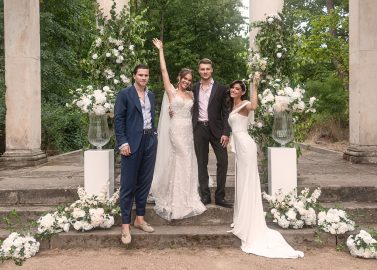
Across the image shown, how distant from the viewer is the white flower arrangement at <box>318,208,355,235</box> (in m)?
5.32

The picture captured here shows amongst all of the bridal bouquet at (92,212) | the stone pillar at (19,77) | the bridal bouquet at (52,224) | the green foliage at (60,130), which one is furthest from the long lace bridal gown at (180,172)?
the green foliage at (60,130)

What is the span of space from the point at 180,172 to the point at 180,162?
0.14 m

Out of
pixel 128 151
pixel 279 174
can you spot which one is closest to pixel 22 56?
pixel 128 151

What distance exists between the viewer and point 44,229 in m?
5.25

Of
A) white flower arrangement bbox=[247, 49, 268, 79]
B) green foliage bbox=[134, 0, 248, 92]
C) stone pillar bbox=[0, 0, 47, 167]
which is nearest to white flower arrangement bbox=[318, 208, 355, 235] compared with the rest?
white flower arrangement bbox=[247, 49, 268, 79]

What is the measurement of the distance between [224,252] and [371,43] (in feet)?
23.1

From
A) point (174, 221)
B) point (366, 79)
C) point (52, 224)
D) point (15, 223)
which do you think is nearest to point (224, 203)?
point (174, 221)

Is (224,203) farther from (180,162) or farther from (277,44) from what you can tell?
(277,44)

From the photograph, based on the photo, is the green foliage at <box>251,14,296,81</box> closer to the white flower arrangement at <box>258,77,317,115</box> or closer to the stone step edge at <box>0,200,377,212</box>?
the white flower arrangement at <box>258,77,317,115</box>

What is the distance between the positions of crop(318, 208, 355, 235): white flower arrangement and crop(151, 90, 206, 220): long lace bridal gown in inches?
63.9

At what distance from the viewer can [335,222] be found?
5379 millimetres

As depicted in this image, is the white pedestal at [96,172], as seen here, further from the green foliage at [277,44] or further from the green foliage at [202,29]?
the green foliage at [202,29]

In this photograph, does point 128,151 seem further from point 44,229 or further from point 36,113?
A: point 36,113

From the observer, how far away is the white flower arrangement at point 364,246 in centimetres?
482
